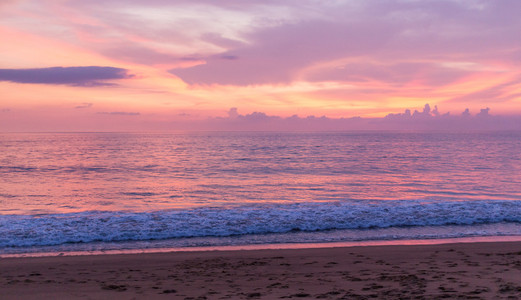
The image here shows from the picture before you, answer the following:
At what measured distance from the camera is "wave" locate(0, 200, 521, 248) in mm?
12695

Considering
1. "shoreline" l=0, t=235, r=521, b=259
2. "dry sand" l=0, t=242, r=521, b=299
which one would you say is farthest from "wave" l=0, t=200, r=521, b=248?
"dry sand" l=0, t=242, r=521, b=299

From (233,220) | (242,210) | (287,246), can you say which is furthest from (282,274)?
(242,210)

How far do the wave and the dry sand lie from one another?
244 centimetres

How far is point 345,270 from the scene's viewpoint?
8648 millimetres

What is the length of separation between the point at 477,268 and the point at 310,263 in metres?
3.70

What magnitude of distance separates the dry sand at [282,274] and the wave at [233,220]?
2.44 meters

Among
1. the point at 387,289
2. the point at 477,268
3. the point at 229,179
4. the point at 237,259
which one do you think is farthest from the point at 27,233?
the point at 229,179

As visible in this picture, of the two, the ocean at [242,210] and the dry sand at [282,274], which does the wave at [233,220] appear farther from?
Answer: the dry sand at [282,274]

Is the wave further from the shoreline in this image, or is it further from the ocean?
the shoreline

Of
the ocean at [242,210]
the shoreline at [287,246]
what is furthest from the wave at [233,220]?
the shoreline at [287,246]

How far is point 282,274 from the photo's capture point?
8.51 metres

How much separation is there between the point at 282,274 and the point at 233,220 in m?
6.40

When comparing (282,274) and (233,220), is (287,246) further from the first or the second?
(233,220)

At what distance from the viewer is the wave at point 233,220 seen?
41.7ft
